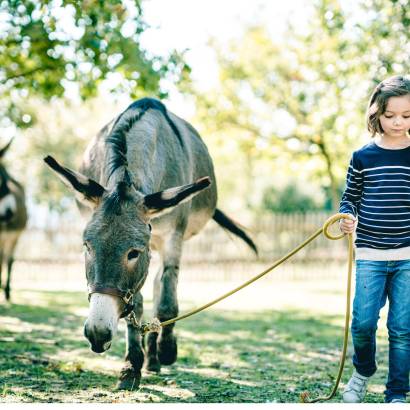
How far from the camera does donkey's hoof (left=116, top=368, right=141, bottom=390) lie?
4.54 m

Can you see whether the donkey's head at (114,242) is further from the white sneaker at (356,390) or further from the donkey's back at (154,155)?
the white sneaker at (356,390)

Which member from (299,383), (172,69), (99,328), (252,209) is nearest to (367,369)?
(299,383)

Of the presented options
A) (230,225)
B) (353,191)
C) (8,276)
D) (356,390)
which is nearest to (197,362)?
(230,225)

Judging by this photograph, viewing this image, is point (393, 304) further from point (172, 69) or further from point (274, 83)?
point (274, 83)

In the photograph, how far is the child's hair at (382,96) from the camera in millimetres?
3678

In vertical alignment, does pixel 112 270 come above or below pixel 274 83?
below

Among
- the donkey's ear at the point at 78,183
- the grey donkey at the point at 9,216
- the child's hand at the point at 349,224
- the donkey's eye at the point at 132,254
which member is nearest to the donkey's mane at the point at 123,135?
the donkey's ear at the point at 78,183

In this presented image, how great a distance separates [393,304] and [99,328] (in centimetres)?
177

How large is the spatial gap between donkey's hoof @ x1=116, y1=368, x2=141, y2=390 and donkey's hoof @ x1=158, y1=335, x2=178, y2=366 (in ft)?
1.49

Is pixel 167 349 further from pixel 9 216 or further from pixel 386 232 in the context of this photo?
pixel 9 216

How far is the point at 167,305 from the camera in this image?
4957 mm

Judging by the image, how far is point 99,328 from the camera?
3434mm

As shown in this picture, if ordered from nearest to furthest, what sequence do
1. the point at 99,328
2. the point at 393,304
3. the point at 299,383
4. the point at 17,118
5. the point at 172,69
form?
the point at 99,328, the point at 393,304, the point at 299,383, the point at 172,69, the point at 17,118

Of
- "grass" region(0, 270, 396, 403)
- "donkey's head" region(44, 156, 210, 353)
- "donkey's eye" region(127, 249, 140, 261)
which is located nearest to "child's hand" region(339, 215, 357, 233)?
"donkey's head" region(44, 156, 210, 353)
